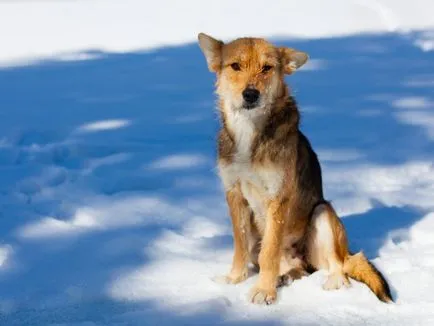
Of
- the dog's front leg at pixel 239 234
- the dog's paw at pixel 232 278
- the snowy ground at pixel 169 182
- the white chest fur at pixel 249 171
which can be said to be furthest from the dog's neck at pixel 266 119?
the snowy ground at pixel 169 182

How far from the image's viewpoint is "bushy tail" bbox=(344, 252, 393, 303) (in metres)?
3.69

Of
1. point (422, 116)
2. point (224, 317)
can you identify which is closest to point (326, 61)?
point (422, 116)

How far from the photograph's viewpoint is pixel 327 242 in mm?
3936

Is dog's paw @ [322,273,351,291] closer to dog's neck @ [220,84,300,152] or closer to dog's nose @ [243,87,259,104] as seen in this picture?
dog's neck @ [220,84,300,152]

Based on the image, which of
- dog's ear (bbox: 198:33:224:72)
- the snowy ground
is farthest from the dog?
the snowy ground

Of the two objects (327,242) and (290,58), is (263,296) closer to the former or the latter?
(327,242)

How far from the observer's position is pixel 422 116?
25.6ft

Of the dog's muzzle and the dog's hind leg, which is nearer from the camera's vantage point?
the dog's muzzle

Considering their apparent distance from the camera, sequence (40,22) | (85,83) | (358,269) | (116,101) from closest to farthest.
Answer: (358,269) < (116,101) < (85,83) < (40,22)

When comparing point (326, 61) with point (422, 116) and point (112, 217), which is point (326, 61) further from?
point (112, 217)

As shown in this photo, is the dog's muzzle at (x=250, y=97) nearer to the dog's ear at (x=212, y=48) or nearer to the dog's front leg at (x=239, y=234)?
the dog's ear at (x=212, y=48)

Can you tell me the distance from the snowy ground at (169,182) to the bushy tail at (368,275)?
Result: 0.06m

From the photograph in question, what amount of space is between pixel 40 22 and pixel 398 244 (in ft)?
41.4

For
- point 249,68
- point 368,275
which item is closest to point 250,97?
point 249,68
